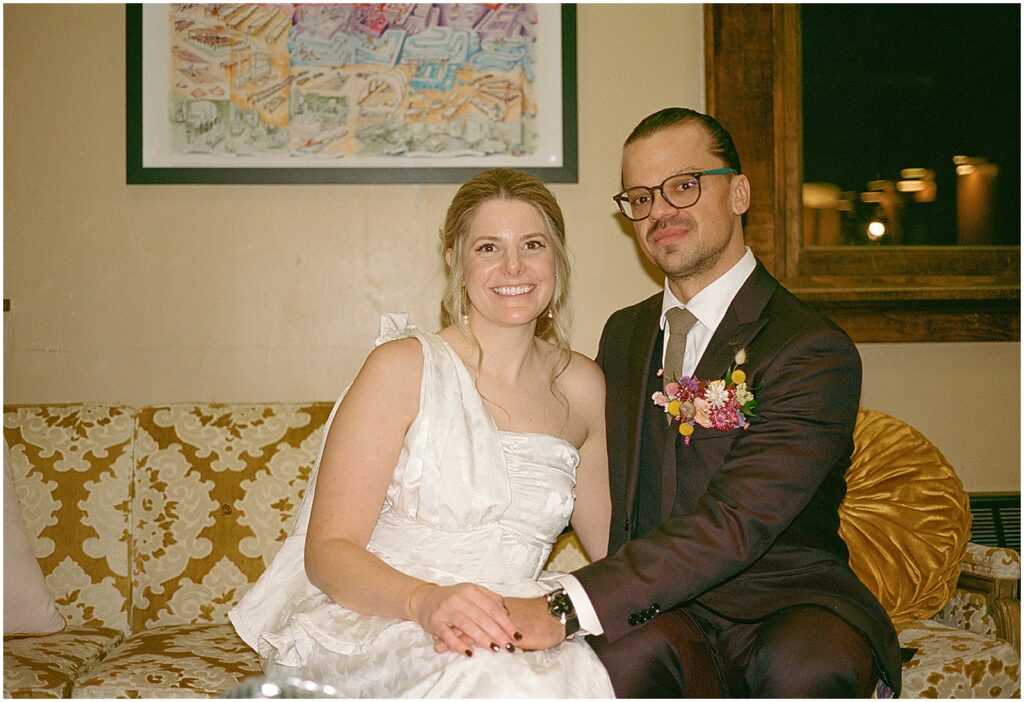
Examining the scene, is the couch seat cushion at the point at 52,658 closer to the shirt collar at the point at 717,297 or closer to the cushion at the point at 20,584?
the cushion at the point at 20,584

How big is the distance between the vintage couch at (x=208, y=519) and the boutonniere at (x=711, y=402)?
2.71 ft

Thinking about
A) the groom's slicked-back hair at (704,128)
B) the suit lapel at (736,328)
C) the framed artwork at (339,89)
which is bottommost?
the suit lapel at (736,328)

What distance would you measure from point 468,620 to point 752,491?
0.70m

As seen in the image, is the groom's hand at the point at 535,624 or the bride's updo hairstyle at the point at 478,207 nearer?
the groom's hand at the point at 535,624

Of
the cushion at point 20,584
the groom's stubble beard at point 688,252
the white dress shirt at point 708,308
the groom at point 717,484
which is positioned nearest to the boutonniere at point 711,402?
the groom at point 717,484

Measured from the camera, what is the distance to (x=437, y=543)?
219cm

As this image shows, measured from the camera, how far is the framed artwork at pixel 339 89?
10.5 ft

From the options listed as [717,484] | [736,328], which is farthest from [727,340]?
[717,484]

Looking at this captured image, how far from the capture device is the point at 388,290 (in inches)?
131

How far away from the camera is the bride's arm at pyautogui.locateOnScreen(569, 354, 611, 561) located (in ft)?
8.19

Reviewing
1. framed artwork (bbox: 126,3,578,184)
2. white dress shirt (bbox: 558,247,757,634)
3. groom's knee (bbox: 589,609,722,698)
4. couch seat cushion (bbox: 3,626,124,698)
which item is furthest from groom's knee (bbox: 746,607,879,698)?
framed artwork (bbox: 126,3,578,184)

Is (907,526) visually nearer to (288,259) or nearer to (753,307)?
(753,307)

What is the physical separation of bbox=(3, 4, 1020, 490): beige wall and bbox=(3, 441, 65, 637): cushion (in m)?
0.67

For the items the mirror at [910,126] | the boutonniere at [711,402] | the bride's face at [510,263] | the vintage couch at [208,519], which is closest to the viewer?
the boutonniere at [711,402]
